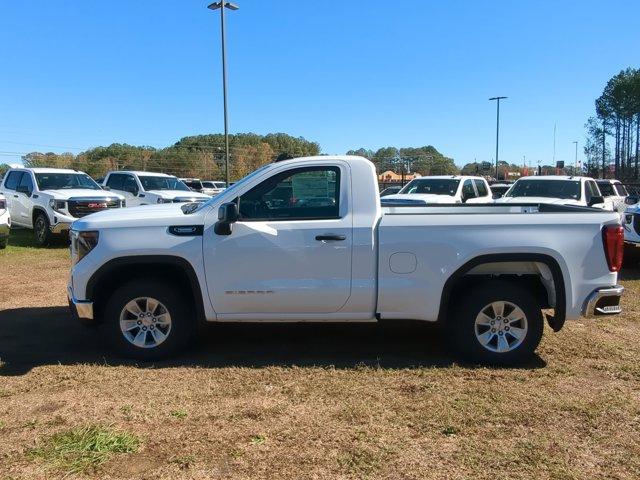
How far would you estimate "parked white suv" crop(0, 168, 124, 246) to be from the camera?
12805 millimetres

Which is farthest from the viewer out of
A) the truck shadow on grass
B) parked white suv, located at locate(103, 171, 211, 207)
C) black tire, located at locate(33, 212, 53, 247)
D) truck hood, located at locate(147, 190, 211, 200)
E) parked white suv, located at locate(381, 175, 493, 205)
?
parked white suv, located at locate(103, 171, 211, 207)

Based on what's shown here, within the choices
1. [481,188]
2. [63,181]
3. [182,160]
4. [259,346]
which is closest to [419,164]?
[182,160]

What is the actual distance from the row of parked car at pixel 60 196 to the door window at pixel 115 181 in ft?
0.17

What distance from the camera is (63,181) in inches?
561

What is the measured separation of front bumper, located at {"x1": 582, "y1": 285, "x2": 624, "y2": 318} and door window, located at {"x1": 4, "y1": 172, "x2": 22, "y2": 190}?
567 inches

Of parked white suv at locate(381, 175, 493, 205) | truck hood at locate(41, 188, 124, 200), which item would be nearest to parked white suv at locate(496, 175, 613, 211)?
parked white suv at locate(381, 175, 493, 205)

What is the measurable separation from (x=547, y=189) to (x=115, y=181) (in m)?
12.5

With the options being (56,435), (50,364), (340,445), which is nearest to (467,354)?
(340,445)

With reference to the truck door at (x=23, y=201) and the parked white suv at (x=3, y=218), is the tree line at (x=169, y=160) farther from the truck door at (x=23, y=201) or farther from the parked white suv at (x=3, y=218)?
the parked white suv at (x=3, y=218)

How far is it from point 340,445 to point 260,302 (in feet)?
5.69

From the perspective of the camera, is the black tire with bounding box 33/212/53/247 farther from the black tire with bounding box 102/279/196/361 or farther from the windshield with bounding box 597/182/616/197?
the windshield with bounding box 597/182/616/197

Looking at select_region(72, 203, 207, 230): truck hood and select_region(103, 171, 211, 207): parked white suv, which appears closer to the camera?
select_region(72, 203, 207, 230): truck hood

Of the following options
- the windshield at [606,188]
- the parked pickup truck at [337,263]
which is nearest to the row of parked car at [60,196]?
the parked pickup truck at [337,263]

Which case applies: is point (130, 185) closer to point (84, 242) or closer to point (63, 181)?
point (63, 181)
